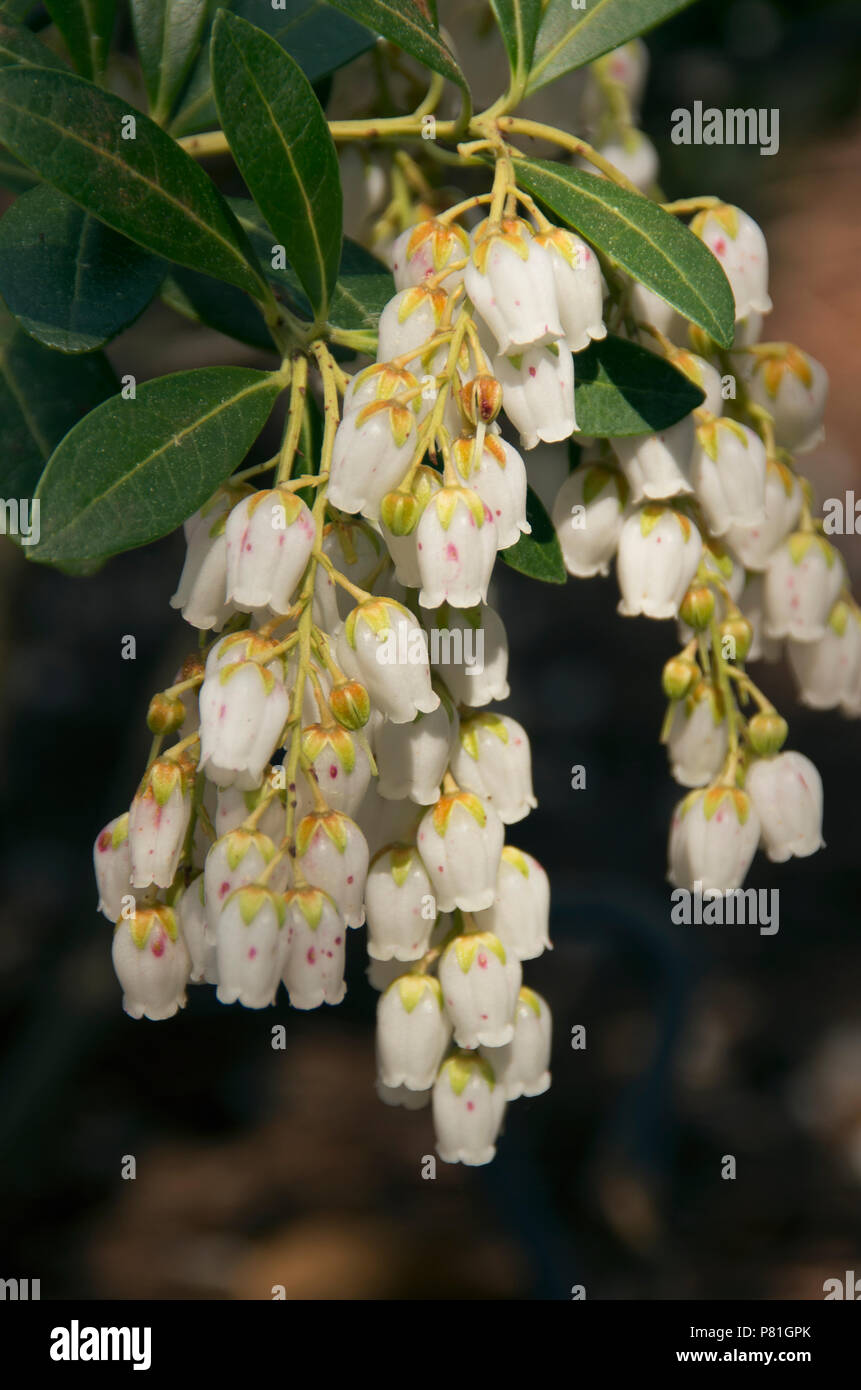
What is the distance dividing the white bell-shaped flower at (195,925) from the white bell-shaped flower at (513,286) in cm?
42

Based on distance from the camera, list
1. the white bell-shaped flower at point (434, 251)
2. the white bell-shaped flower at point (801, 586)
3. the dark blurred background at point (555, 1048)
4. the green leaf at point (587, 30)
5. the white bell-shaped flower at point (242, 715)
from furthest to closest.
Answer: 1. the dark blurred background at point (555, 1048)
2. the white bell-shaped flower at point (801, 586)
3. the green leaf at point (587, 30)
4. the white bell-shaped flower at point (434, 251)
5. the white bell-shaped flower at point (242, 715)

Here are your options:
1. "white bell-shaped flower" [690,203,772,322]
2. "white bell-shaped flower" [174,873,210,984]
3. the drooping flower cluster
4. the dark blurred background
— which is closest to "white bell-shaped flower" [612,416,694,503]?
the drooping flower cluster

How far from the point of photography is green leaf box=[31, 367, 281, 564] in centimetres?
79

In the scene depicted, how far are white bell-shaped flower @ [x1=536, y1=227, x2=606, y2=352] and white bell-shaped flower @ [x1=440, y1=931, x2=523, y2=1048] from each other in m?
0.43

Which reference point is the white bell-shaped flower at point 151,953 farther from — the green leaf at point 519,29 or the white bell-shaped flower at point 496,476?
the green leaf at point 519,29

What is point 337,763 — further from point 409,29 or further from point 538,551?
point 409,29

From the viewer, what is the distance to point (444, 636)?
2.87 feet

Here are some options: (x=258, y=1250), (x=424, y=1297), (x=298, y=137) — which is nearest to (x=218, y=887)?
(x=298, y=137)

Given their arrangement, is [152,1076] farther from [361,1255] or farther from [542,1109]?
[542,1109]

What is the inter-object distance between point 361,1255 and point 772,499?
82.0 inches

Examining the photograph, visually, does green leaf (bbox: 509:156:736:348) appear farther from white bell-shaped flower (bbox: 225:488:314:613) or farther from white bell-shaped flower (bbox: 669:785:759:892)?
white bell-shaped flower (bbox: 669:785:759:892)

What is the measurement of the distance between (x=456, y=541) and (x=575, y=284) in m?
0.20

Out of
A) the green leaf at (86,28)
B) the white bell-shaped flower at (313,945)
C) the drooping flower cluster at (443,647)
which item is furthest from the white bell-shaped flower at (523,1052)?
the green leaf at (86,28)

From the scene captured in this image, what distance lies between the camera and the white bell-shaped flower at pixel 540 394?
83 centimetres
